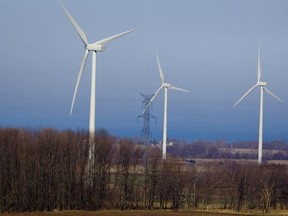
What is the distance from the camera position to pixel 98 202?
7138cm

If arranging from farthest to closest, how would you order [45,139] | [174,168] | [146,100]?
[146,100]
[174,168]
[45,139]

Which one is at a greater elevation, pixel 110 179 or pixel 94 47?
pixel 94 47

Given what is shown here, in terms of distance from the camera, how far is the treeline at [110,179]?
68.7m

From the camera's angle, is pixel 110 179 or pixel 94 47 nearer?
pixel 94 47

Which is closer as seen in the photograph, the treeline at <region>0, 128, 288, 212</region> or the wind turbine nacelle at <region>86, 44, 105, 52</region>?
the wind turbine nacelle at <region>86, 44, 105, 52</region>

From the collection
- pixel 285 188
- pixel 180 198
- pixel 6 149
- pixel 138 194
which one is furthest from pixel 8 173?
pixel 285 188

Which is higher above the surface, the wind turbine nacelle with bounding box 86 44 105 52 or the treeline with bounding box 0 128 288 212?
the wind turbine nacelle with bounding box 86 44 105 52

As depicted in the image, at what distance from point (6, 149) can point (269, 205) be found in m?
32.9

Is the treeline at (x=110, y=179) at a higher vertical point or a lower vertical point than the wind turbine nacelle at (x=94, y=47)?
lower

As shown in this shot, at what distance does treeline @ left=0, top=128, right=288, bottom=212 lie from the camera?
68688 millimetres

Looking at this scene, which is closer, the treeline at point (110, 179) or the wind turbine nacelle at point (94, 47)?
the wind turbine nacelle at point (94, 47)

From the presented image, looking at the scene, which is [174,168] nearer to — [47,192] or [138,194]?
[138,194]

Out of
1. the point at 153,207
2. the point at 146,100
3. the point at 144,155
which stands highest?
the point at 146,100

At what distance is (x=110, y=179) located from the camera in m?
79.3
